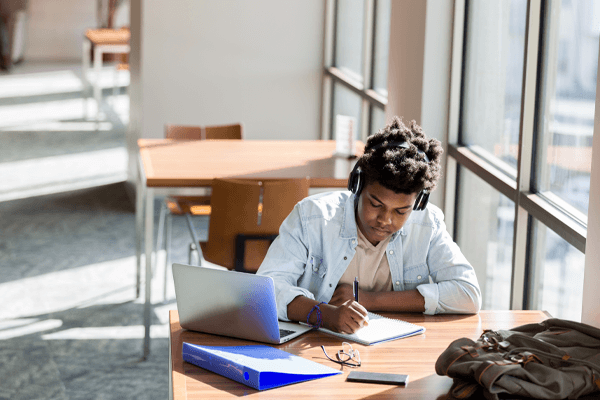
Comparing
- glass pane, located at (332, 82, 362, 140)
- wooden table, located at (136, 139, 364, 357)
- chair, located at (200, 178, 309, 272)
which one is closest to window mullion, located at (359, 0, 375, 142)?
glass pane, located at (332, 82, 362, 140)

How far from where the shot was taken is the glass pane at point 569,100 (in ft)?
7.41

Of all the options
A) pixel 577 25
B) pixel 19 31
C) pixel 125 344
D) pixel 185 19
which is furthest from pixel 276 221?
pixel 19 31

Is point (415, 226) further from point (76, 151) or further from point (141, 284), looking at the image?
point (76, 151)

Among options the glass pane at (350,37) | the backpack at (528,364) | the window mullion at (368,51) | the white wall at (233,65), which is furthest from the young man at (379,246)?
the white wall at (233,65)

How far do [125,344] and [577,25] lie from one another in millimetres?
2325

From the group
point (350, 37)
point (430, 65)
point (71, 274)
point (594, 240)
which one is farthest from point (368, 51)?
point (594, 240)

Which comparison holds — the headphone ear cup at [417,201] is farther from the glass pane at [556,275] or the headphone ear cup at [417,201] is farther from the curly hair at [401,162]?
the glass pane at [556,275]

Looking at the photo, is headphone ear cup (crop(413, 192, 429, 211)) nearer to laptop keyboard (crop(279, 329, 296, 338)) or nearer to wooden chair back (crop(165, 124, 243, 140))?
laptop keyboard (crop(279, 329, 296, 338))

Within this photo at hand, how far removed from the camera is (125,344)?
3494 mm

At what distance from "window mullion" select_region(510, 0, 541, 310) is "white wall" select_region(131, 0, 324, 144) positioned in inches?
128

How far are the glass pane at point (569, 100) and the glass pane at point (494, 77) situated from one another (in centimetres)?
23

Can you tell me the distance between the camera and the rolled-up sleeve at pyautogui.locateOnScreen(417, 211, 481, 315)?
201 cm

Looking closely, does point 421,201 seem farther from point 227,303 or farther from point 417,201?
point 227,303

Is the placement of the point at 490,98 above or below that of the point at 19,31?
→ below
